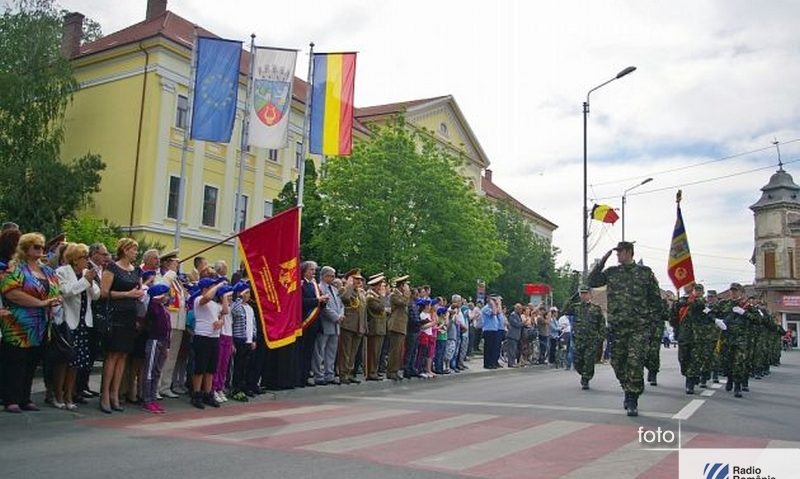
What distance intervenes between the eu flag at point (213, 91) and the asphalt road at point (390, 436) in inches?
445

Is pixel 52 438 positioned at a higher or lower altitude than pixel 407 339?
lower

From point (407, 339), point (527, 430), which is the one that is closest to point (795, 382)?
point (407, 339)

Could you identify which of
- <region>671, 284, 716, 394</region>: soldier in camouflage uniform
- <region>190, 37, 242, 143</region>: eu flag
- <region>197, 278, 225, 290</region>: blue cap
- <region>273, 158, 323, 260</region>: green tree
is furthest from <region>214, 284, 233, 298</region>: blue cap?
<region>273, 158, 323, 260</region>: green tree

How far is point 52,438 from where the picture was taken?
696cm

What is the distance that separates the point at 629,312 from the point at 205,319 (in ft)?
19.7

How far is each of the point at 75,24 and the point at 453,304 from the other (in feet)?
102

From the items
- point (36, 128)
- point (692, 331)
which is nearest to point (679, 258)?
point (692, 331)

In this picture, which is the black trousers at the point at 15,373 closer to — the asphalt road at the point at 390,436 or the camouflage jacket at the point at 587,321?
the asphalt road at the point at 390,436

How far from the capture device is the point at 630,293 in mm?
9859

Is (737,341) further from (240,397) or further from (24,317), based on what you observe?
(24,317)

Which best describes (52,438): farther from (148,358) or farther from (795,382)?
(795,382)

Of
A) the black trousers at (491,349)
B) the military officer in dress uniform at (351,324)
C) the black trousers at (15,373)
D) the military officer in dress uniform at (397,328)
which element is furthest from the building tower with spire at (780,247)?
the black trousers at (15,373)

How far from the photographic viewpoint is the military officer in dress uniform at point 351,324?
13.6 m

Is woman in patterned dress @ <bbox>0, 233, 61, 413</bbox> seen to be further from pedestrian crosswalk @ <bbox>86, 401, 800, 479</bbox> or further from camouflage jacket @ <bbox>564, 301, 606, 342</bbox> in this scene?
camouflage jacket @ <bbox>564, 301, 606, 342</bbox>
